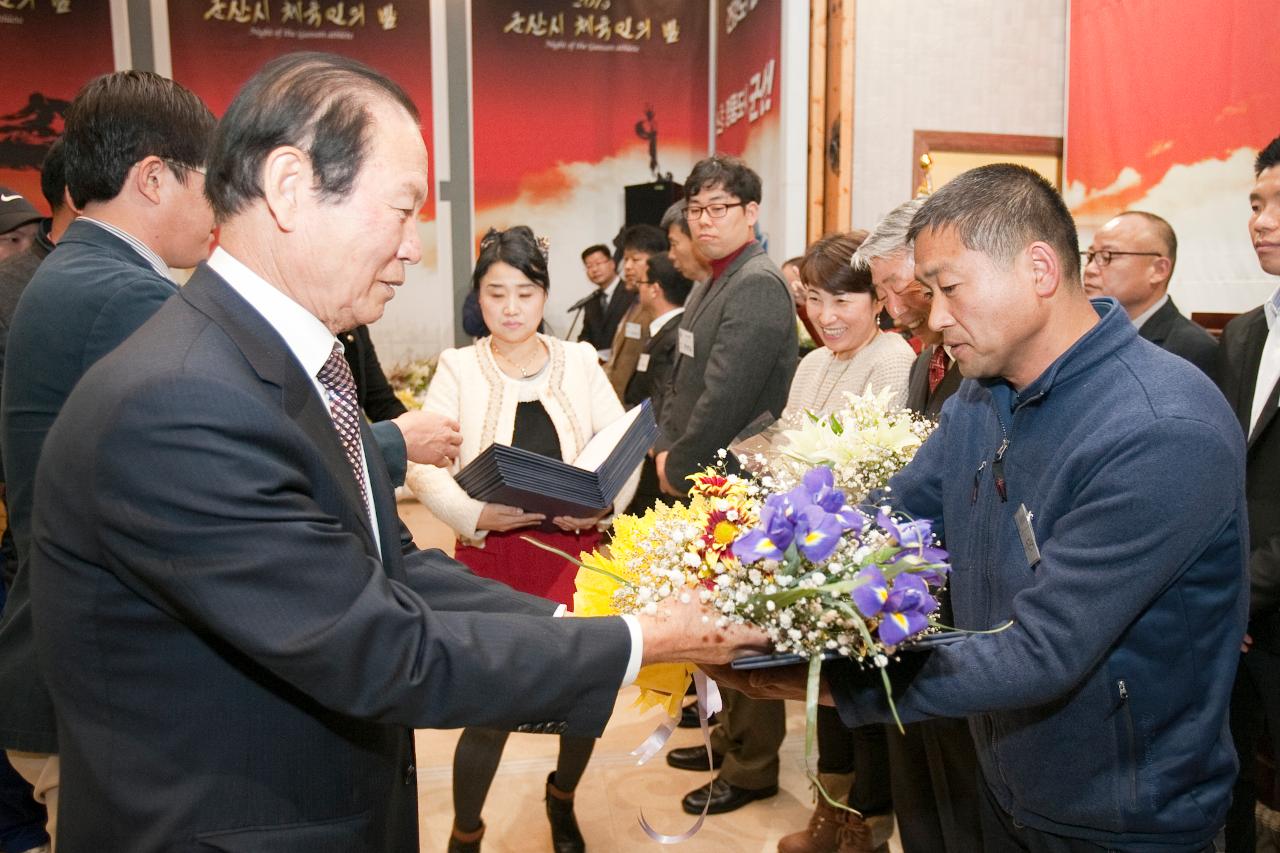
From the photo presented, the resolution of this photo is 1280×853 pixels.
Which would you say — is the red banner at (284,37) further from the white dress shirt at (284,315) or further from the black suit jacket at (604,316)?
the white dress shirt at (284,315)

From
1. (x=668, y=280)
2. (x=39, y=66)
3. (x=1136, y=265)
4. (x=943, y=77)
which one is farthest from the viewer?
(x=39, y=66)

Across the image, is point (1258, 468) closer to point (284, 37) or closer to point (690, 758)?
point (690, 758)

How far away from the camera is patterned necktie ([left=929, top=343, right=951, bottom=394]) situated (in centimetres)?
266

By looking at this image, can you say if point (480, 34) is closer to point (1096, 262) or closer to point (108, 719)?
point (1096, 262)

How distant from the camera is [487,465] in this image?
8.48ft

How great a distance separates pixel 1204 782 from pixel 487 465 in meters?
1.73

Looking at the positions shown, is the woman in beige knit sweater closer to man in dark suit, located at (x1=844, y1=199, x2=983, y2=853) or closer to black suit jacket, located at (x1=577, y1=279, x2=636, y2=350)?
man in dark suit, located at (x1=844, y1=199, x2=983, y2=853)

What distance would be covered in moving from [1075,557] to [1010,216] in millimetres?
598

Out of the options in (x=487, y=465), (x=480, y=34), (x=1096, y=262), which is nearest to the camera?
(x=487, y=465)

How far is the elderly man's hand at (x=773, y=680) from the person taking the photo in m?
1.53

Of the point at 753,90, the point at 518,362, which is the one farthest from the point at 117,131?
the point at 753,90

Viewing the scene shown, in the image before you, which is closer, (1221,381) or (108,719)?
(108,719)

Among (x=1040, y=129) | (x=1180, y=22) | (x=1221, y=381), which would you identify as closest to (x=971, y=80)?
(x=1040, y=129)

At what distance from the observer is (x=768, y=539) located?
1.33 meters
